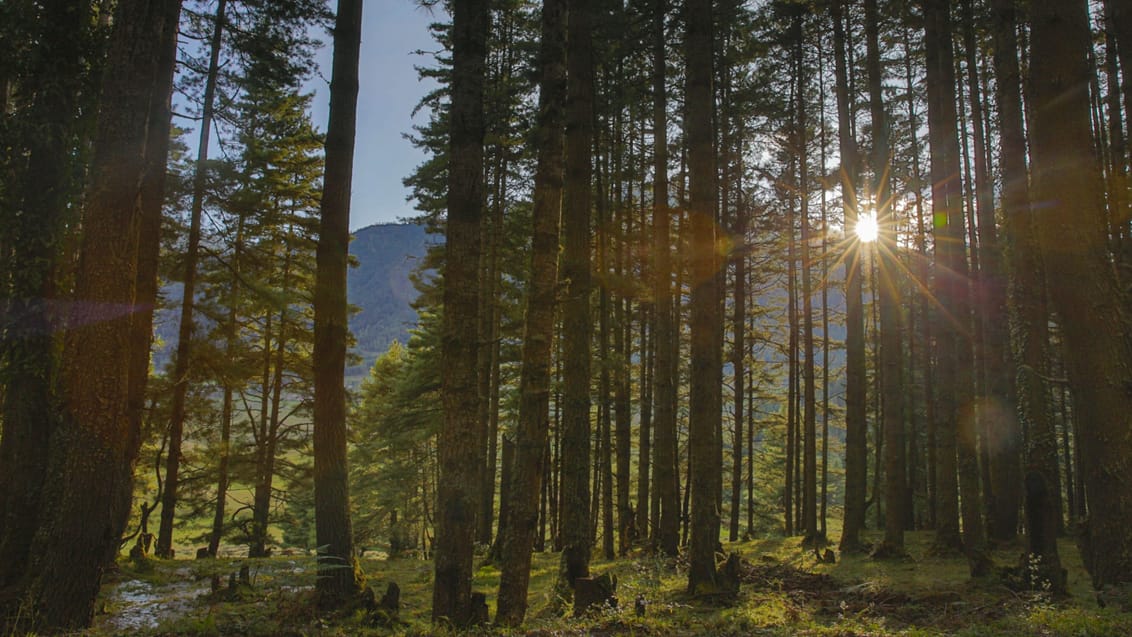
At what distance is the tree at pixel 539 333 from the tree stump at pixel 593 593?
739 millimetres

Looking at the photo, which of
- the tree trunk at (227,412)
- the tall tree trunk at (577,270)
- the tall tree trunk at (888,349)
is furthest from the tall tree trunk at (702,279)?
the tree trunk at (227,412)

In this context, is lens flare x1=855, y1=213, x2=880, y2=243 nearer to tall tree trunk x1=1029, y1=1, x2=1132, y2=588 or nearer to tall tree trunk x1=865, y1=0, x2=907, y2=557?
tall tree trunk x1=865, y1=0, x2=907, y2=557

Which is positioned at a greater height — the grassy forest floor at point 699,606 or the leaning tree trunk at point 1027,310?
the leaning tree trunk at point 1027,310

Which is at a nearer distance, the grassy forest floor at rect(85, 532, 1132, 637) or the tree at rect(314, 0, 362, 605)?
the grassy forest floor at rect(85, 532, 1132, 637)

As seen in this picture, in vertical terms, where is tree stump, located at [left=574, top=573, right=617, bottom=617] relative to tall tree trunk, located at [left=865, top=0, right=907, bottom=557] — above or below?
below

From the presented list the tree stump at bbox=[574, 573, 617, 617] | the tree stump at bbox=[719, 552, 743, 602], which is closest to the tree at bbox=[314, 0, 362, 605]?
the tree stump at bbox=[574, 573, 617, 617]

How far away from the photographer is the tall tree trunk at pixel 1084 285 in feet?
19.9

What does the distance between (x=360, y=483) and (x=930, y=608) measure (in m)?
25.7

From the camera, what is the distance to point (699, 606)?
26.2 ft

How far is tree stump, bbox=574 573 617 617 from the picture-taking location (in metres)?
7.05

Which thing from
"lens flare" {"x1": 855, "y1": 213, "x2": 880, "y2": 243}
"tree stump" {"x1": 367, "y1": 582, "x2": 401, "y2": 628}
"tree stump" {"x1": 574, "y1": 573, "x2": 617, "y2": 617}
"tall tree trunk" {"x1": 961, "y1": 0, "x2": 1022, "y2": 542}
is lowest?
"tree stump" {"x1": 367, "y1": 582, "x2": 401, "y2": 628}

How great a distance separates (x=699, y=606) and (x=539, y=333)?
439 cm

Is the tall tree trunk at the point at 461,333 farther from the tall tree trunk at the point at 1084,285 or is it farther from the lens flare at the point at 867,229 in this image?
the lens flare at the point at 867,229

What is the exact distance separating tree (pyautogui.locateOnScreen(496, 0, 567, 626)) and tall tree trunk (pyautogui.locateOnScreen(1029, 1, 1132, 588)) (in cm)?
539
